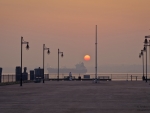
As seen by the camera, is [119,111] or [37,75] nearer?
[119,111]

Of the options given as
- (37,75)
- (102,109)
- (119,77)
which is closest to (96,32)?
(37,75)

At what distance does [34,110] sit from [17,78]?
178ft

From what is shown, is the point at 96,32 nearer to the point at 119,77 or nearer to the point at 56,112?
the point at 119,77

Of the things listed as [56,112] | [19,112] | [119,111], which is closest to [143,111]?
[119,111]

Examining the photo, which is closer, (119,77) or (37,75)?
(37,75)

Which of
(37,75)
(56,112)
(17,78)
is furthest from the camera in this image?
(37,75)

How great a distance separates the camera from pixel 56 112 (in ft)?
62.9

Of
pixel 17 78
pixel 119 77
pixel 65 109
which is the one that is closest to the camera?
pixel 65 109

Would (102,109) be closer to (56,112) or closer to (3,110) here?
(56,112)

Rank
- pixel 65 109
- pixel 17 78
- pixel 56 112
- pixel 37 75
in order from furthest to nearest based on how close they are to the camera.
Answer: pixel 37 75 < pixel 17 78 < pixel 65 109 < pixel 56 112

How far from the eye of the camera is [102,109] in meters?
20.7

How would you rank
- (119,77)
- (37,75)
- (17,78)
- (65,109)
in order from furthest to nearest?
(119,77), (37,75), (17,78), (65,109)

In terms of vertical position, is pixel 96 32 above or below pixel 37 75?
above

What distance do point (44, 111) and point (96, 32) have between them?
2224 inches
